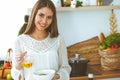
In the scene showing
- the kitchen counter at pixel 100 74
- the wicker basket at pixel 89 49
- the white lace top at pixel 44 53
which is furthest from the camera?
the wicker basket at pixel 89 49

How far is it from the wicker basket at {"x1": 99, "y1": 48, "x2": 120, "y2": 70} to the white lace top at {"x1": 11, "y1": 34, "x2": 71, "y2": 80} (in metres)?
0.89

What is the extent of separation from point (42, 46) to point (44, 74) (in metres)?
0.19

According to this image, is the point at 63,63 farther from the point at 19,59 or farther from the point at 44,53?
the point at 19,59

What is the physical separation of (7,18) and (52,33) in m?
1.06

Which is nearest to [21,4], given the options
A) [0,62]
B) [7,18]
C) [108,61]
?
[7,18]

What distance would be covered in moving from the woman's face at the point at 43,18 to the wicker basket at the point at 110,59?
3.35 feet

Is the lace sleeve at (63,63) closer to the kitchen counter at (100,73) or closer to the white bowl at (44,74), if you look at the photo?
the white bowl at (44,74)

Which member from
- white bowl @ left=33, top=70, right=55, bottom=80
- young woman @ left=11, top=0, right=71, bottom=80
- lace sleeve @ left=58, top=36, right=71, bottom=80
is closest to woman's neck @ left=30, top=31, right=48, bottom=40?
young woman @ left=11, top=0, right=71, bottom=80

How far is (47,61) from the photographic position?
1.47 m

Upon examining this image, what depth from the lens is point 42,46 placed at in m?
1.50

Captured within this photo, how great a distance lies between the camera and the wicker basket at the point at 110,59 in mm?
2328

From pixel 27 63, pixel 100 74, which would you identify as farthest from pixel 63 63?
pixel 100 74

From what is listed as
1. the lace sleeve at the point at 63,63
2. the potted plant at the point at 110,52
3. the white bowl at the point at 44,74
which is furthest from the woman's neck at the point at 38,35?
the potted plant at the point at 110,52

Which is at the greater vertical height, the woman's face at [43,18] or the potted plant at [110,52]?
the woman's face at [43,18]
